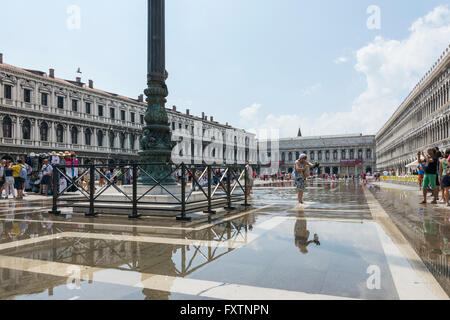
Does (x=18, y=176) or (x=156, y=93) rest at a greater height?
(x=156, y=93)

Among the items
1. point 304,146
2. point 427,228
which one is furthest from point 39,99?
point 304,146

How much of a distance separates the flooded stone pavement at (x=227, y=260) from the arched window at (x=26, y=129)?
34.5 meters

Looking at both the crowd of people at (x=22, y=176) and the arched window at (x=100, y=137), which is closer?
the crowd of people at (x=22, y=176)

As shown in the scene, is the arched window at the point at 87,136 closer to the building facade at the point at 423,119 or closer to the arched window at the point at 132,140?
the arched window at the point at 132,140

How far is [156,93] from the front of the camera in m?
9.31

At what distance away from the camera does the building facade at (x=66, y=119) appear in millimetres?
34344

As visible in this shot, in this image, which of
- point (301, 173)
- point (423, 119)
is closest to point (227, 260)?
point (301, 173)

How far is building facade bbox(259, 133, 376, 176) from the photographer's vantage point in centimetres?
9556

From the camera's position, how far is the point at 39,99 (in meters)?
37.2

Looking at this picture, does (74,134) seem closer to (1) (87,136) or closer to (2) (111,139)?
(1) (87,136)

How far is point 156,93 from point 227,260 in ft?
22.0

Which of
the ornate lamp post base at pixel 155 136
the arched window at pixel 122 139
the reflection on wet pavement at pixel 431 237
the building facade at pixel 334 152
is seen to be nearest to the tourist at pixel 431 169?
the reflection on wet pavement at pixel 431 237

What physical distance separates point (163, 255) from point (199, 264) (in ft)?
2.02

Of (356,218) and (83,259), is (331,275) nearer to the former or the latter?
(83,259)
